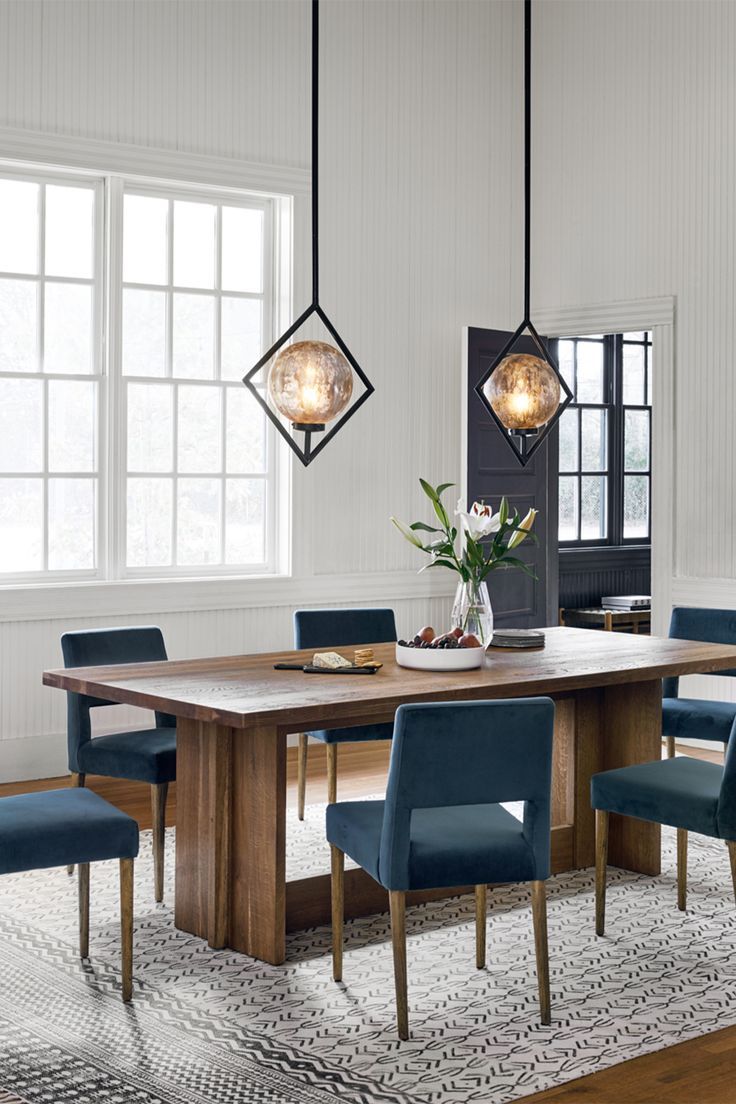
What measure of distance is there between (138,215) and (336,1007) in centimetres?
415

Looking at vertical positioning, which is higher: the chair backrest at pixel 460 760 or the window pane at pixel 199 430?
the window pane at pixel 199 430

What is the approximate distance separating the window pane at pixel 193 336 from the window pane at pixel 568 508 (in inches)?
127

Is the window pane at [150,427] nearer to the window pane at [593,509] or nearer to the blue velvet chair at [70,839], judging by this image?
the blue velvet chair at [70,839]

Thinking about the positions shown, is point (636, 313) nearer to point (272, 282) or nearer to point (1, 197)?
point (272, 282)

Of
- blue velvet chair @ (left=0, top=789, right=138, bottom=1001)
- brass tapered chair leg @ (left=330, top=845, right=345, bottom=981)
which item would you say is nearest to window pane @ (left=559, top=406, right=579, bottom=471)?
brass tapered chair leg @ (left=330, top=845, right=345, bottom=981)

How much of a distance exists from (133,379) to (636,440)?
4270mm

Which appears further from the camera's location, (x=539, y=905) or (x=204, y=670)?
(x=204, y=670)

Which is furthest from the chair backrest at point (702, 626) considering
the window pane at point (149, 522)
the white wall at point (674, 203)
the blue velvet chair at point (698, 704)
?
the window pane at point (149, 522)

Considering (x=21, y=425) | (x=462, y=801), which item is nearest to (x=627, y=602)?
(x=21, y=425)

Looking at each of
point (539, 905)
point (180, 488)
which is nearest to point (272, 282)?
point (180, 488)

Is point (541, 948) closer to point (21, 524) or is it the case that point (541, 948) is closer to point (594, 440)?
point (21, 524)

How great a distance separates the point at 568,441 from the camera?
8938 millimetres

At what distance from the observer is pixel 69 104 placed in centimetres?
591

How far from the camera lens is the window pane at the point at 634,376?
9203 millimetres
